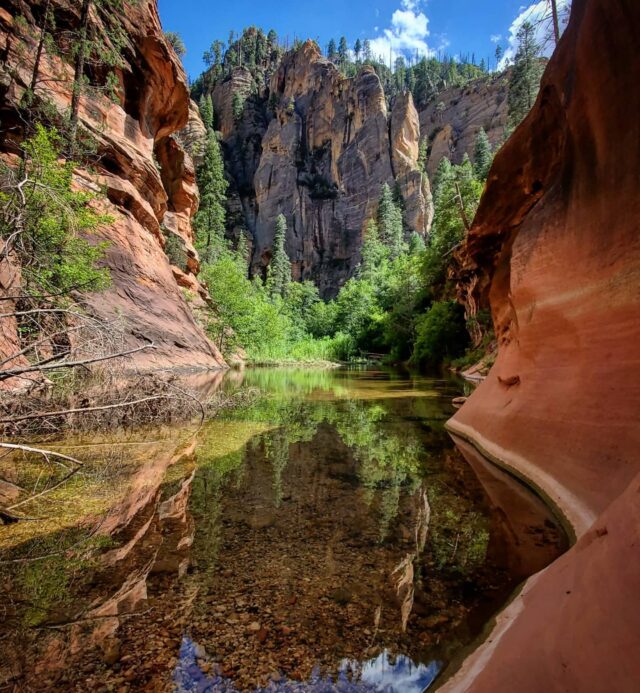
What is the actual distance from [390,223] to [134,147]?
45.0 meters

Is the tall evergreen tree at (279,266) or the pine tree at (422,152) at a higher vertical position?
the pine tree at (422,152)

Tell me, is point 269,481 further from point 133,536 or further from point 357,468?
point 133,536

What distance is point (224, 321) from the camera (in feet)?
104

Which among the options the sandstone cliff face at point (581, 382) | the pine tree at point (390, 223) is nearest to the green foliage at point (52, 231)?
the sandstone cliff face at point (581, 382)

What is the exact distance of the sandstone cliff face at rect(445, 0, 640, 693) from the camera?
67.7 inches

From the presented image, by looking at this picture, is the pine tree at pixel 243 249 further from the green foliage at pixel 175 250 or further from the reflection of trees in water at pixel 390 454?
the reflection of trees in water at pixel 390 454

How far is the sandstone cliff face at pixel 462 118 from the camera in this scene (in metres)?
68.4

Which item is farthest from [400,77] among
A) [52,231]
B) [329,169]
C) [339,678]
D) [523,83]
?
[339,678]

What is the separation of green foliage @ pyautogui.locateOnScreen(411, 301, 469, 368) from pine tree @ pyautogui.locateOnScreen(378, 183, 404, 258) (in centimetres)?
2985

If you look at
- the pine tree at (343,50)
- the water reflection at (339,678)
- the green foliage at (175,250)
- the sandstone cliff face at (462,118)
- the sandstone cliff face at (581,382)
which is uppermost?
the pine tree at (343,50)

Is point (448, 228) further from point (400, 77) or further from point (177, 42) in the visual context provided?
point (400, 77)

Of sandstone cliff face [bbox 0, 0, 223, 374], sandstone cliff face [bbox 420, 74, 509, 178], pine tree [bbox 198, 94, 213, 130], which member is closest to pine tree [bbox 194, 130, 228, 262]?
pine tree [bbox 198, 94, 213, 130]

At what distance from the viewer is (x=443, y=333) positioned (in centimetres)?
2914

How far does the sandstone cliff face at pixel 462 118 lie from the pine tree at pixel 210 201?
4329cm
